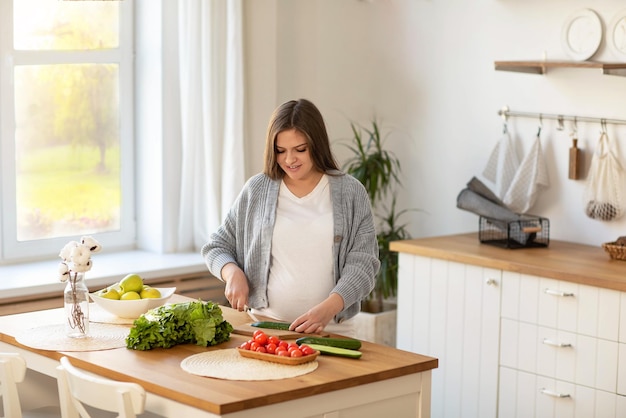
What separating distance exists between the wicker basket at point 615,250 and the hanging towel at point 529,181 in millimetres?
507

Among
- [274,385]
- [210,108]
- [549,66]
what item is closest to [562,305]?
[549,66]

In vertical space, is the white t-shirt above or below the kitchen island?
above

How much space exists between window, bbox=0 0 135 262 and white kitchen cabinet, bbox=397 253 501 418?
1.46 m

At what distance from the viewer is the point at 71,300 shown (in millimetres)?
2881

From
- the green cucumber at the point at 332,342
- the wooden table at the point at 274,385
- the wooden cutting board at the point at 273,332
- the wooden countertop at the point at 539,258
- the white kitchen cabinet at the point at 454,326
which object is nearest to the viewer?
the wooden table at the point at 274,385

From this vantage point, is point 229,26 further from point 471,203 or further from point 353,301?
point 353,301

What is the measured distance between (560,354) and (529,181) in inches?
35.8

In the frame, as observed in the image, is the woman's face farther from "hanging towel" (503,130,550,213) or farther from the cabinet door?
"hanging towel" (503,130,550,213)

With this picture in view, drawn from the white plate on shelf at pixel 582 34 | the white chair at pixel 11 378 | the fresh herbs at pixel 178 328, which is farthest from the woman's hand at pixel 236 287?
the white plate on shelf at pixel 582 34

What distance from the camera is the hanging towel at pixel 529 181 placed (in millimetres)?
4289

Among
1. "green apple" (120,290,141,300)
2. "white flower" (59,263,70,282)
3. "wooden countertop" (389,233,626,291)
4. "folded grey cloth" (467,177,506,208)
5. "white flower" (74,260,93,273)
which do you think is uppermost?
"folded grey cloth" (467,177,506,208)

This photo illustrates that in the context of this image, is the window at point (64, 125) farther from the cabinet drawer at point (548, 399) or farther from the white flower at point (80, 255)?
the cabinet drawer at point (548, 399)

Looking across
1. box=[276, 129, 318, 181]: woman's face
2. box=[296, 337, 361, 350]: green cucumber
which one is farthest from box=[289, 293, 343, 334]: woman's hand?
box=[276, 129, 318, 181]: woman's face

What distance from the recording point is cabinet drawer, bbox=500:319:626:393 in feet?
11.6
